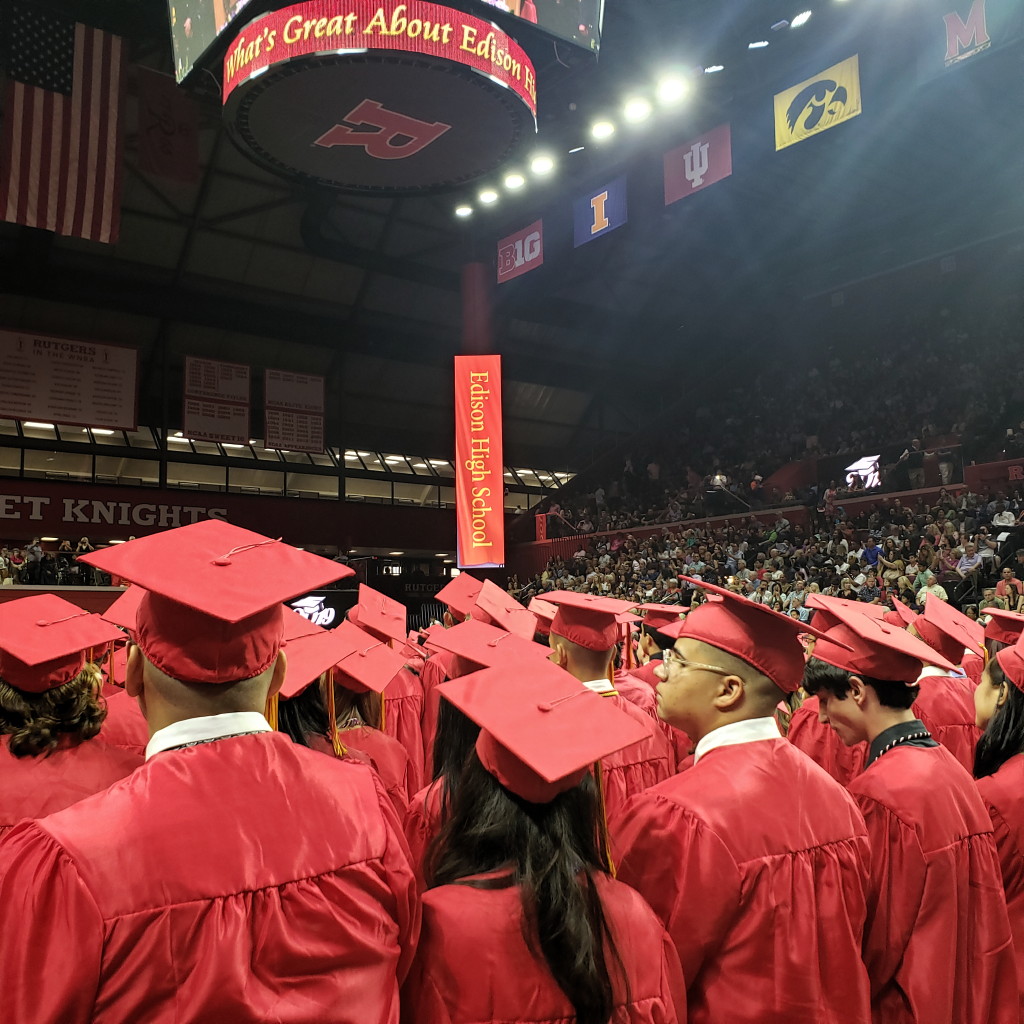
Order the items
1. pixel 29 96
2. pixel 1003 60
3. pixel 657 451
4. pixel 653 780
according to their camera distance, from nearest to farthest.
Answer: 1. pixel 653 780
2. pixel 29 96
3. pixel 1003 60
4. pixel 657 451

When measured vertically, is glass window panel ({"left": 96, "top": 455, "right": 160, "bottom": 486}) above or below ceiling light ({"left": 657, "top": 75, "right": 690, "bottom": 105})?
below

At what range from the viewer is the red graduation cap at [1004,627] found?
3613mm

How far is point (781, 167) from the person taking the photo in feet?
57.6

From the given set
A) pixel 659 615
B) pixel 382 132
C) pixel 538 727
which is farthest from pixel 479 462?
pixel 538 727

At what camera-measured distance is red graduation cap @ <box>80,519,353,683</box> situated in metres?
1.38

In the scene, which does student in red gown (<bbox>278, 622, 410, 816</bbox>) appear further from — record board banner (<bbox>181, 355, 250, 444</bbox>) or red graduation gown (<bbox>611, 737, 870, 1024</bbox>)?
record board banner (<bbox>181, 355, 250, 444</bbox>)

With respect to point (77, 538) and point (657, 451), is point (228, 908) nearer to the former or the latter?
point (77, 538)

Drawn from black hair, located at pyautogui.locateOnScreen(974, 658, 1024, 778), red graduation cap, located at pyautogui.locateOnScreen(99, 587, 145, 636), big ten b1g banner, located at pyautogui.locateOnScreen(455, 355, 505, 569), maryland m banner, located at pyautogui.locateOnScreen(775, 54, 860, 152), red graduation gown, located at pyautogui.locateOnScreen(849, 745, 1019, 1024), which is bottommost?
red graduation gown, located at pyautogui.locateOnScreen(849, 745, 1019, 1024)

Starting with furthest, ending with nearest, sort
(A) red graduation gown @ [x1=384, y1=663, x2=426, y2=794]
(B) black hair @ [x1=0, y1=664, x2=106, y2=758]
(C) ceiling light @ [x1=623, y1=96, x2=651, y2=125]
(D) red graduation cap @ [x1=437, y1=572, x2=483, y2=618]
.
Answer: (C) ceiling light @ [x1=623, y1=96, x2=651, y2=125]
(D) red graduation cap @ [x1=437, y1=572, x2=483, y2=618]
(A) red graduation gown @ [x1=384, y1=663, x2=426, y2=794]
(B) black hair @ [x1=0, y1=664, x2=106, y2=758]

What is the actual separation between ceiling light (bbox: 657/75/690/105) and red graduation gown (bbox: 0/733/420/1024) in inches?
513

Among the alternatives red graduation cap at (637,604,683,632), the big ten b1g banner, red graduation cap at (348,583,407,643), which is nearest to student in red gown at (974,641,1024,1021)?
red graduation cap at (637,604,683,632)

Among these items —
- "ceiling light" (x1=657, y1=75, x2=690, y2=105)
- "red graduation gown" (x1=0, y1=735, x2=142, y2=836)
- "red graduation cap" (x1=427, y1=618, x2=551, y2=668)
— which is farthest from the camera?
"ceiling light" (x1=657, y1=75, x2=690, y2=105)

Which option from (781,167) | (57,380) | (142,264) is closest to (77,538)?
(57,380)

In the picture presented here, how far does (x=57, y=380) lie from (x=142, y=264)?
3.28m
